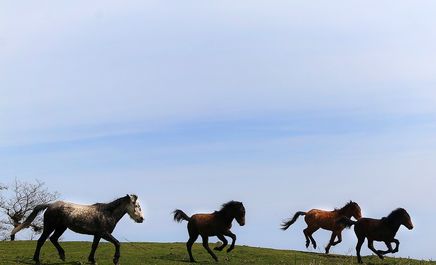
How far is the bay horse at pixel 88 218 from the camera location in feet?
70.9

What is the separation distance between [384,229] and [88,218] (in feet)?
43.3

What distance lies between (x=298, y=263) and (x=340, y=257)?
12.9 ft

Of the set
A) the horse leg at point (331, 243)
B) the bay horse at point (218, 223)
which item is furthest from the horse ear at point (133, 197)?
the horse leg at point (331, 243)

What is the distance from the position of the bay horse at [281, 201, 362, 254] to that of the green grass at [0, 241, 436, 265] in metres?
1.11

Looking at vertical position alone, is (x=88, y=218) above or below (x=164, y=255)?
above

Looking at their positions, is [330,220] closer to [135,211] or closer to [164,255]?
[164,255]

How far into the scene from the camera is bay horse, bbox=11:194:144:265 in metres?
21.6

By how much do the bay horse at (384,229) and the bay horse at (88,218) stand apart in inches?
426

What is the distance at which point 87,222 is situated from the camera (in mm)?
21797

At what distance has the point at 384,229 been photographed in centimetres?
2772

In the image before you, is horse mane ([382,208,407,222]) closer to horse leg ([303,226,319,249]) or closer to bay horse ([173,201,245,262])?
horse leg ([303,226,319,249])

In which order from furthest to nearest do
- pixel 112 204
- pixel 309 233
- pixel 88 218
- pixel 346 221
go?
pixel 309 233, pixel 346 221, pixel 112 204, pixel 88 218

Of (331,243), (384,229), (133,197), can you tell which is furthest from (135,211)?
(331,243)

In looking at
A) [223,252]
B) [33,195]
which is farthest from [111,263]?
[33,195]
